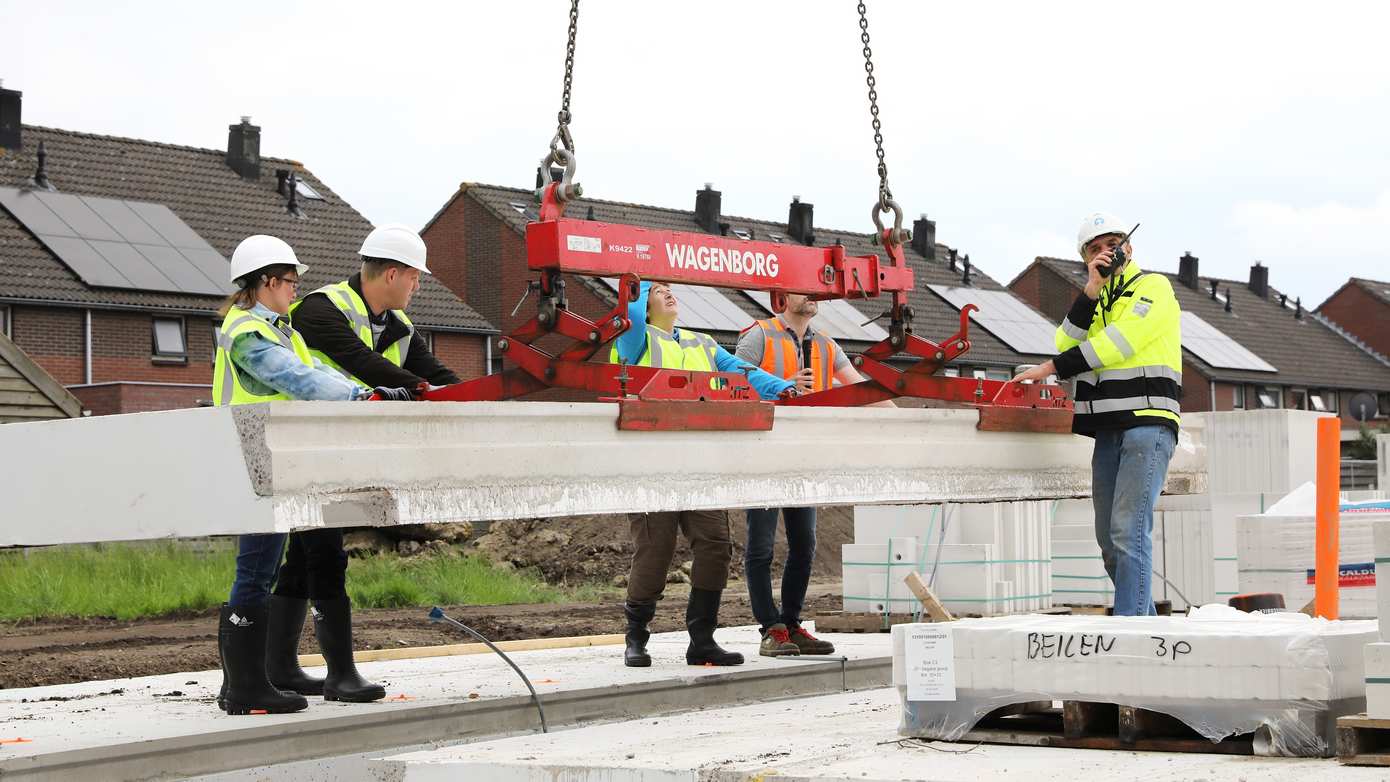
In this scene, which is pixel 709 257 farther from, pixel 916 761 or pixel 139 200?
pixel 139 200

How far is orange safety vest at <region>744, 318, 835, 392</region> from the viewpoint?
25.9 ft

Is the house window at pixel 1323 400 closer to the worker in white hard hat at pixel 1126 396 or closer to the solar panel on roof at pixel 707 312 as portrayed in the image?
the solar panel on roof at pixel 707 312

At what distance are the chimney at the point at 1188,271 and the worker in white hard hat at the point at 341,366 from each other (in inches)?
2034

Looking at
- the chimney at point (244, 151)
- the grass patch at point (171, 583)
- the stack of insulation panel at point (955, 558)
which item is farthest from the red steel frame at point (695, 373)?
the chimney at point (244, 151)

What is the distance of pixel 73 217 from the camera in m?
27.7

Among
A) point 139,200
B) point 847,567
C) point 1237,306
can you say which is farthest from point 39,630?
point 1237,306

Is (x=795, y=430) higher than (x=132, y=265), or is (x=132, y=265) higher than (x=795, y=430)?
(x=132, y=265)

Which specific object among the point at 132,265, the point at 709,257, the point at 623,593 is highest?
the point at 132,265

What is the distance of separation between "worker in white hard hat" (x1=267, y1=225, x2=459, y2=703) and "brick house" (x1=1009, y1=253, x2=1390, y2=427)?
41.2 meters

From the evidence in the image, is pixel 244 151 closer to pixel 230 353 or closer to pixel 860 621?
pixel 860 621

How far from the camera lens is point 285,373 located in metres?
5.61

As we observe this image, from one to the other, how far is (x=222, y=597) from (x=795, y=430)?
10.7 meters

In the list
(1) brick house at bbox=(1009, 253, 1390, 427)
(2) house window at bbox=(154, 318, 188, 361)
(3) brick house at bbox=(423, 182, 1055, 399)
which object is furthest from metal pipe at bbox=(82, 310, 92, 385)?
(1) brick house at bbox=(1009, 253, 1390, 427)

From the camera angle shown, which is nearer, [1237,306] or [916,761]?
[916,761]
